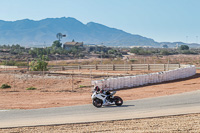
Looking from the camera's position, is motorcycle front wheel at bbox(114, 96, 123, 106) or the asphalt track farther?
motorcycle front wheel at bbox(114, 96, 123, 106)

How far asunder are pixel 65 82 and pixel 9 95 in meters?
9.40

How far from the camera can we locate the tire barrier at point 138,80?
1082 inches

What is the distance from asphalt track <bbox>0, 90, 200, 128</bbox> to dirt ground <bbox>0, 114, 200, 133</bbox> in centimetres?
80

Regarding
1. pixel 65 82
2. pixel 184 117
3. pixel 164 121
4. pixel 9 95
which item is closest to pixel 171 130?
pixel 164 121

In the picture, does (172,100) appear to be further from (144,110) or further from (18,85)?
(18,85)

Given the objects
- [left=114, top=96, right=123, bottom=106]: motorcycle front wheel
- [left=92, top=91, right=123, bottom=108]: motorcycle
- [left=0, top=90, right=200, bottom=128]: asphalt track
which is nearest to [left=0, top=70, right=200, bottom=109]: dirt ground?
[left=0, top=90, right=200, bottom=128]: asphalt track

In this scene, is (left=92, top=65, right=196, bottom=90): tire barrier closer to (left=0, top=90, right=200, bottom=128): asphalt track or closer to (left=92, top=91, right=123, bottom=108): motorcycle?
(left=92, top=91, right=123, bottom=108): motorcycle

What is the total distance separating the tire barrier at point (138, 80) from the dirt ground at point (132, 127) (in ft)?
38.8

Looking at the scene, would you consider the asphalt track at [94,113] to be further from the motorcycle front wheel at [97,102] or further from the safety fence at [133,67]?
the safety fence at [133,67]

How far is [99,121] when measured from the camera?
14625mm

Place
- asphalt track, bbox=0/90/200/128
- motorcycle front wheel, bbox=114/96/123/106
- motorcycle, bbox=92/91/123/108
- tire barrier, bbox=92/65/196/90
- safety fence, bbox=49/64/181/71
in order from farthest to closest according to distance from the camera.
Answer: safety fence, bbox=49/64/181/71 → tire barrier, bbox=92/65/196/90 → motorcycle front wheel, bbox=114/96/123/106 → motorcycle, bbox=92/91/123/108 → asphalt track, bbox=0/90/200/128

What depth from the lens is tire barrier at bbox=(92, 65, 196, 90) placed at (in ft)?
90.2

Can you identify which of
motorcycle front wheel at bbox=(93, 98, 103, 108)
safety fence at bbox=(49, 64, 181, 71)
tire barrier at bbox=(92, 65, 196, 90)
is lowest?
motorcycle front wheel at bbox=(93, 98, 103, 108)

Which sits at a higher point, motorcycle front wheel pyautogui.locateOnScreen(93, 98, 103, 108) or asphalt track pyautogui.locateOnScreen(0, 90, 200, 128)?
motorcycle front wheel pyautogui.locateOnScreen(93, 98, 103, 108)
